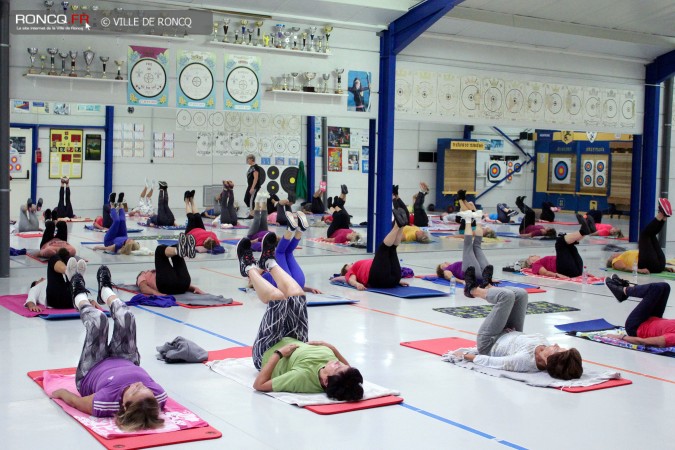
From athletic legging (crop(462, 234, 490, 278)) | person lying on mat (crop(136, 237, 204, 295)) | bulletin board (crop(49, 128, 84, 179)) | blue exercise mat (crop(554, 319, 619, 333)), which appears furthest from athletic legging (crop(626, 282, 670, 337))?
bulletin board (crop(49, 128, 84, 179))

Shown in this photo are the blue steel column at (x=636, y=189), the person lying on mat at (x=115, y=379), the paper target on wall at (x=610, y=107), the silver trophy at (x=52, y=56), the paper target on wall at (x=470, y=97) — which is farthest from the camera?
the blue steel column at (x=636, y=189)

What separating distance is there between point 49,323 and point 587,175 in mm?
24631

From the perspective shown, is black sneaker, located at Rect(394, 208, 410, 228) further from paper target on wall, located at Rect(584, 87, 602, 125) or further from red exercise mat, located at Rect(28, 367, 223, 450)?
paper target on wall, located at Rect(584, 87, 602, 125)

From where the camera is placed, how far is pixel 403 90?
16.7 meters

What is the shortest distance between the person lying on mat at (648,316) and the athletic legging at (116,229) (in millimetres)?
9466

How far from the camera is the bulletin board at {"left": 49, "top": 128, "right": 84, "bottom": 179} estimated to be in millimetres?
23481

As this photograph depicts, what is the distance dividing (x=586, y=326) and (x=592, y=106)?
10.9 m

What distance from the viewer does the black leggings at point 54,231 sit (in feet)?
43.2

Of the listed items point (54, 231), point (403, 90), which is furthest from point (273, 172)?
point (54, 231)

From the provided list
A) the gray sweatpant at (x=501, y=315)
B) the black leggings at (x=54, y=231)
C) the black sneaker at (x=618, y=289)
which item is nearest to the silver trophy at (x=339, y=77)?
the black leggings at (x=54, y=231)

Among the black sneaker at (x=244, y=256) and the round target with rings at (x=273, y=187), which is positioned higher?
the round target with rings at (x=273, y=187)

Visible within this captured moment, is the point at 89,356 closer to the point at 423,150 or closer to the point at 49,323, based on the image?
the point at 49,323

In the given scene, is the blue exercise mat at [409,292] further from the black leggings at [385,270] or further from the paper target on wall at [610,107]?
the paper target on wall at [610,107]

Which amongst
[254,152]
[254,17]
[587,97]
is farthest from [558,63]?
[254,152]
